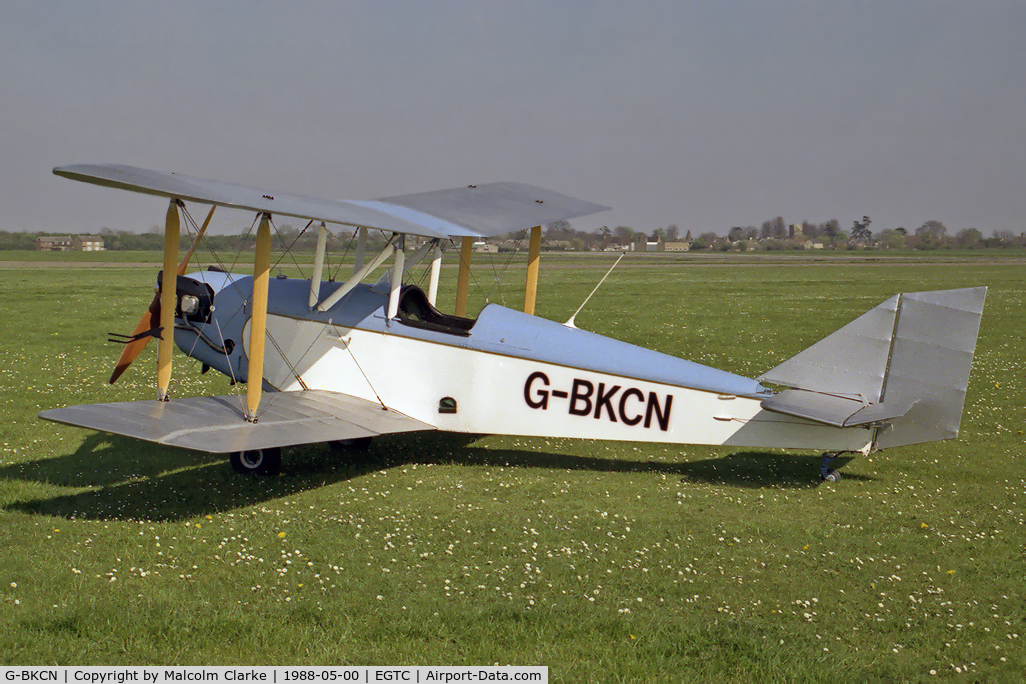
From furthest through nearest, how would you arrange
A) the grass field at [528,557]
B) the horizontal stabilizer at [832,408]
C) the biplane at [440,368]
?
1. the biplane at [440,368]
2. the horizontal stabilizer at [832,408]
3. the grass field at [528,557]

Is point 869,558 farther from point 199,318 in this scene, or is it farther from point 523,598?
point 199,318

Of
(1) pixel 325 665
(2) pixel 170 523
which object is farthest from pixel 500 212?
(1) pixel 325 665

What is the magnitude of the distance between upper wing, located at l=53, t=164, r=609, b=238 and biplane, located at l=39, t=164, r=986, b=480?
36mm

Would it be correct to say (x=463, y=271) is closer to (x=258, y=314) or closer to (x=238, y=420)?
(x=258, y=314)

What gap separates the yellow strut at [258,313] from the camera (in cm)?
739

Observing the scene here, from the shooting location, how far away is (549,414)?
332 inches

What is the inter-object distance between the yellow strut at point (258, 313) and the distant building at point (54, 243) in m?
82.8

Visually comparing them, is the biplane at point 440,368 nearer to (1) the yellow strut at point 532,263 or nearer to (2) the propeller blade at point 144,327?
(2) the propeller blade at point 144,327

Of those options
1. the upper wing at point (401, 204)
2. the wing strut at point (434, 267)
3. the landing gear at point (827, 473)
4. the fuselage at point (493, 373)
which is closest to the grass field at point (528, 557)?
the landing gear at point (827, 473)

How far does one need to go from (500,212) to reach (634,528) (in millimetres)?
4933

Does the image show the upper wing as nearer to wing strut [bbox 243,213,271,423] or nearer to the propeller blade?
wing strut [bbox 243,213,271,423]

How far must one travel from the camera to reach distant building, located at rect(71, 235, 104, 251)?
78812 millimetres

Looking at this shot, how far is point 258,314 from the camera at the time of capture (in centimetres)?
756

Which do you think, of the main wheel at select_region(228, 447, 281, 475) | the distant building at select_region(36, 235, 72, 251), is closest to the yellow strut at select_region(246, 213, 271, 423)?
the main wheel at select_region(228, 447, 281, 475)
